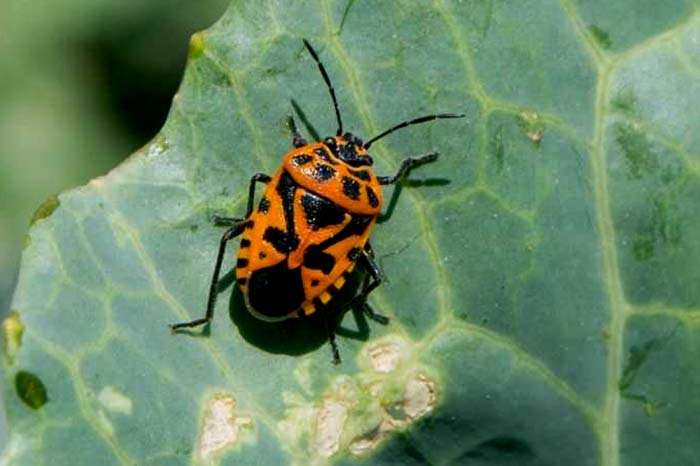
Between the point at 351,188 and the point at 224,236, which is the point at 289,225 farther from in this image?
the point at 224,236

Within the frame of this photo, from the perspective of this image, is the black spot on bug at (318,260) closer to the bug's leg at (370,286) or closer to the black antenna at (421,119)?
the bug's leg at (370,286)

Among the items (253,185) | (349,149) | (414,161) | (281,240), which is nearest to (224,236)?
(253,185)

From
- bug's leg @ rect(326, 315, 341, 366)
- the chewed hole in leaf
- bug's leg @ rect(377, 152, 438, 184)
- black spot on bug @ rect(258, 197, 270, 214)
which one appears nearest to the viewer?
the chewed hole in leaf

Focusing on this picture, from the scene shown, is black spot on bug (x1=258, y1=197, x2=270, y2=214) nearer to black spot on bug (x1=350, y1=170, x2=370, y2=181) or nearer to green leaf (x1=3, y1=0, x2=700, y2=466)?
green leaf (x1=3, y1=0, x2=700, y2=466)

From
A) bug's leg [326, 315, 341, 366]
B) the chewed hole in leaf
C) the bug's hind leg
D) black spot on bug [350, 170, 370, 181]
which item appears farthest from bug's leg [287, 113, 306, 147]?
the chewed hole in leaf

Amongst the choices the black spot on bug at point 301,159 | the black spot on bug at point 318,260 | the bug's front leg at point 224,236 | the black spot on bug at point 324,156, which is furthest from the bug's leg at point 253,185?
the black spot on bug at point 318,260

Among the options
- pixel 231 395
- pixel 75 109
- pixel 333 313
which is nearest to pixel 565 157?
pixel 333 313
